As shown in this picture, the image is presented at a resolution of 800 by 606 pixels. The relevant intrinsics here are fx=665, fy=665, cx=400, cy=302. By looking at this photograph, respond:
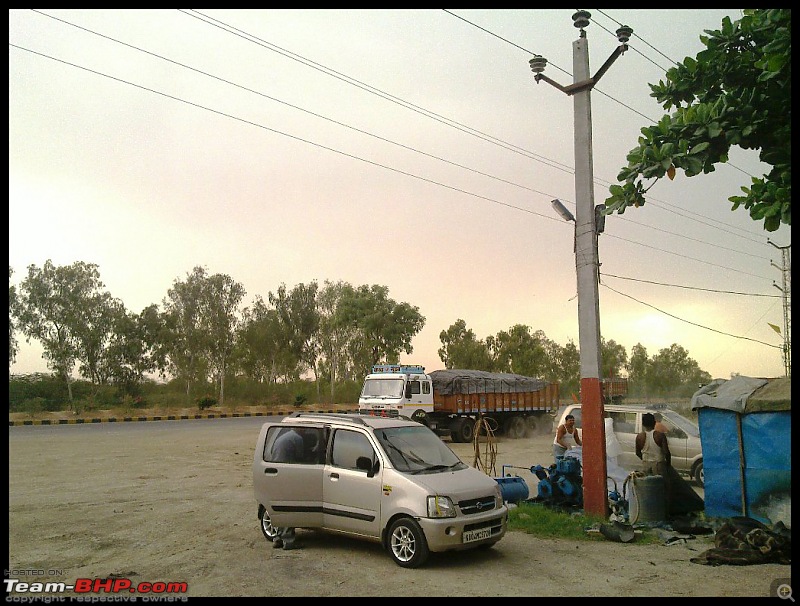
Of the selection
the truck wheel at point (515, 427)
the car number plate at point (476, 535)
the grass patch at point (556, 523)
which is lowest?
the truck wheel at point (515, 427)

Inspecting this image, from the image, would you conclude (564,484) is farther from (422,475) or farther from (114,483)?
(114,483)

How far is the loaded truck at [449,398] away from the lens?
2322 centimetres

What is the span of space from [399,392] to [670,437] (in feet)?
33.8

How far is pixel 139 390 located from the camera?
157ft

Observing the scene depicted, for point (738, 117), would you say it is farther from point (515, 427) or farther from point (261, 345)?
point (261, 345)

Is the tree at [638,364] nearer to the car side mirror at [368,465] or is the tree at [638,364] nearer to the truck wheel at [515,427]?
the truck wheel at [515,427]

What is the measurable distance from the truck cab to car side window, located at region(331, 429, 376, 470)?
13991mm

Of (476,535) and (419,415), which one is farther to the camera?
(419,415)

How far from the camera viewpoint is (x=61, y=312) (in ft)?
150

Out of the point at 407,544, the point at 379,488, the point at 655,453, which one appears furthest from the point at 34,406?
the point at 655,453

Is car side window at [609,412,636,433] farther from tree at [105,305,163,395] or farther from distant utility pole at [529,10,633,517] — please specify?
tree at [105,305,163,395]

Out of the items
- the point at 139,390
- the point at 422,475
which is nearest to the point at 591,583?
the point at 422,475

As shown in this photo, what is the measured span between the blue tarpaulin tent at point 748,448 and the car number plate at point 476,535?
12.8ft

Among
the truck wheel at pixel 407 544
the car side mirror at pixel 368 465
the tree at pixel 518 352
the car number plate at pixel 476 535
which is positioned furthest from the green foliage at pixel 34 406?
the car number plate at pixel 476 535
